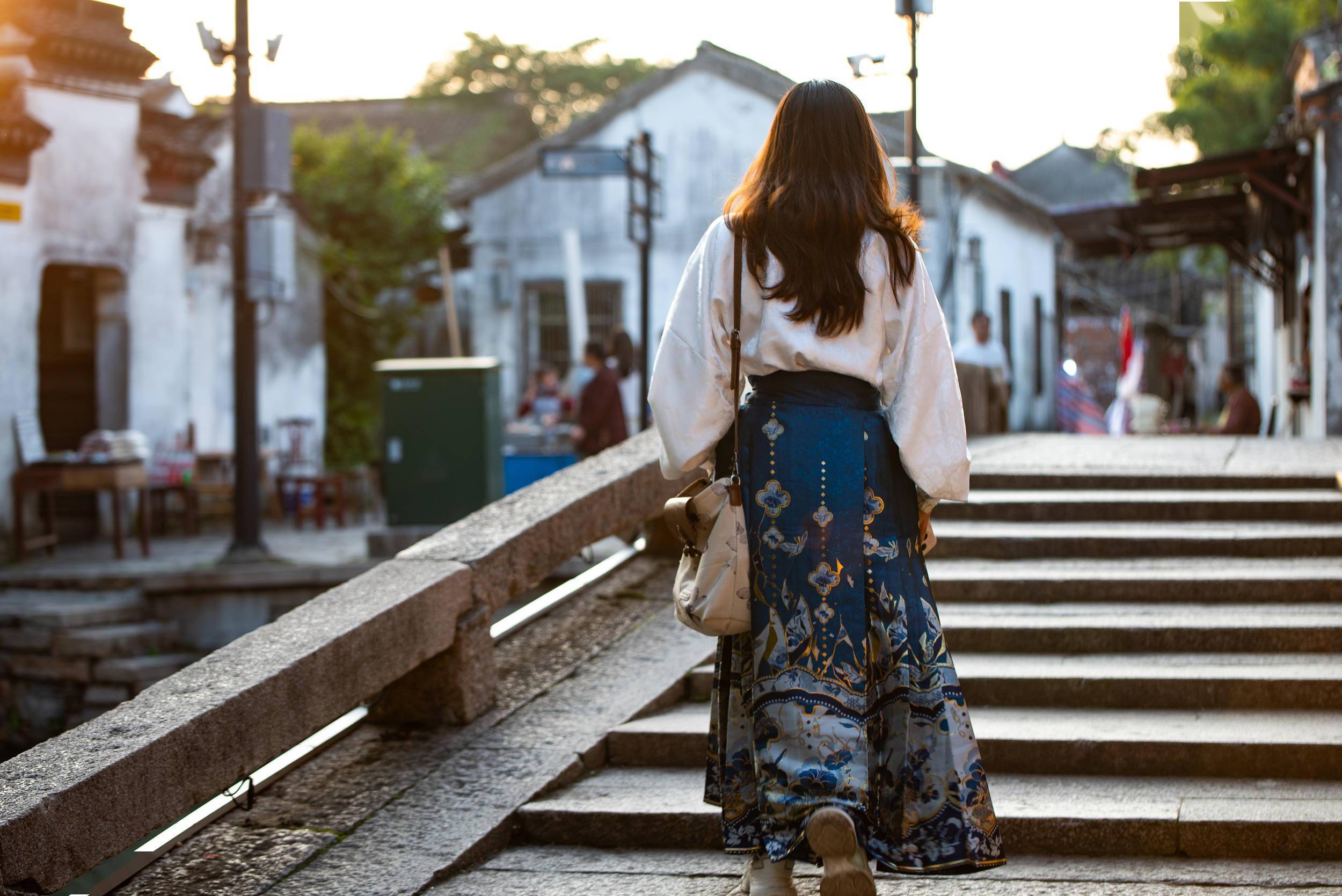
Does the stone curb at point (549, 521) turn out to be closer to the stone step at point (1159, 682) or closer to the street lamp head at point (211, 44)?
the stone step at point (1159, 682)

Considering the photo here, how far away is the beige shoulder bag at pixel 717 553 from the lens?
305cm

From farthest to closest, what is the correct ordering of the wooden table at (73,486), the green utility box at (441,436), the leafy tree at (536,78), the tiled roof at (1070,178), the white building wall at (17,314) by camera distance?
the tiled roof at (1070,178) → the leafy tree at (536,78) → the white building wall at (17,314) → the wooden table at (73,486) → the green utility box at (441,436)

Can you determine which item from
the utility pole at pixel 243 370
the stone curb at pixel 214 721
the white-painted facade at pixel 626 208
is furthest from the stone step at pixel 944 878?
the white-painted facade at pixel 626 208

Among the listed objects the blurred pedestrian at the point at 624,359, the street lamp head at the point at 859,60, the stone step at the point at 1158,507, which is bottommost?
the stone step at the point at 1158,507

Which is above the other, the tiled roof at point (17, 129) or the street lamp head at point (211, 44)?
the street lamp head at point (211, 44)

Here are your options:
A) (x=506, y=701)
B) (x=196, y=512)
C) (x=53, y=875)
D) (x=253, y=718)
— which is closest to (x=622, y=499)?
(x=506, y=701)

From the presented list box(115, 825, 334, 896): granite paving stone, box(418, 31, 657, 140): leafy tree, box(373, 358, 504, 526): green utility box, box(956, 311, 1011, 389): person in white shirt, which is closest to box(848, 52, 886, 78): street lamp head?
box(956, 311, 1011, 389): person in white shirt

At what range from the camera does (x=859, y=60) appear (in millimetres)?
10914

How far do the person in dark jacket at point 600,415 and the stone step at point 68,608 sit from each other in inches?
132

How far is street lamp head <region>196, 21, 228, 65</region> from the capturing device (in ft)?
34.4

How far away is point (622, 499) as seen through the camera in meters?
5.48

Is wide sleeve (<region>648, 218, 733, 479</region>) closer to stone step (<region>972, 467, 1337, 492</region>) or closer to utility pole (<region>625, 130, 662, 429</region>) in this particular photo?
stone step (<region>972, 467, 1337, 492</region>)

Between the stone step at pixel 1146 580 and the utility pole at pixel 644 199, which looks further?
the utility pole at pixel 644 199

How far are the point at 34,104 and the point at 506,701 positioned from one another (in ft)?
32.4
